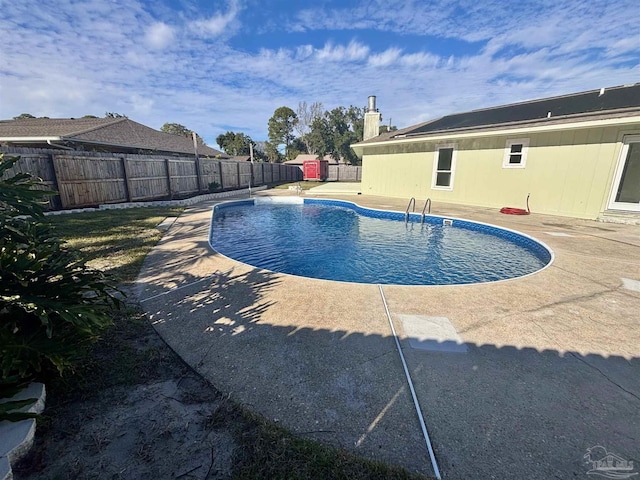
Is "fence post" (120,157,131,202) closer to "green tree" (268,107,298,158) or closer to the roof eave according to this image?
the roof eave

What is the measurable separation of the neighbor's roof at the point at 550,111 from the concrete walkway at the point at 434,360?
714 centimetres

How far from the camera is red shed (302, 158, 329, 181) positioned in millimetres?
32656

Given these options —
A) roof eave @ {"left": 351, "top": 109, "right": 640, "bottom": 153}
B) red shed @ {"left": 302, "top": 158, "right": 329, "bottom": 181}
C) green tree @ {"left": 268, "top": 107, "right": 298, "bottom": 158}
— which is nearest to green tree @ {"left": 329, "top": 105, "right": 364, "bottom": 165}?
green tree @ {"left": 268, "top": 107, "right": 298, "bottom": 158}

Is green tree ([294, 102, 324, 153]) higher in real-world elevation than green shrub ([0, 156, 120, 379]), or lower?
higher

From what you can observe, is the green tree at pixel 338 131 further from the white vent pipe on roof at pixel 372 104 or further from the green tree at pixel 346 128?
the white vent pipe on roof at pixel 372 104

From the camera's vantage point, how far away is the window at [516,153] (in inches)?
423

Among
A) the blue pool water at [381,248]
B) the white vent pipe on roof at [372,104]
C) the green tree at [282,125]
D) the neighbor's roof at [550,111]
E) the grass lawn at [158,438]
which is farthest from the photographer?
the green tree at [282,125]

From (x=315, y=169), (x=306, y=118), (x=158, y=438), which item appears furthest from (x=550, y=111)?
(x=306, y=118)

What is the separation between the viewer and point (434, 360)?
2.63 metres

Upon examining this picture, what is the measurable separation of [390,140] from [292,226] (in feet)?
26.1

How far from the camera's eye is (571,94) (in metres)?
12.1

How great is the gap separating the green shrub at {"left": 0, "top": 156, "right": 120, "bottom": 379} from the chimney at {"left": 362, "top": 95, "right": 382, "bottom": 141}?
19864 mm

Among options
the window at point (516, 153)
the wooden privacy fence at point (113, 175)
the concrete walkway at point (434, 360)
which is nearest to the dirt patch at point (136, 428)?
the concrete walkway at point (434, 360)

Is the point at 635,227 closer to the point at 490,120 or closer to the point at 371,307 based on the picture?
the point at 490,120
